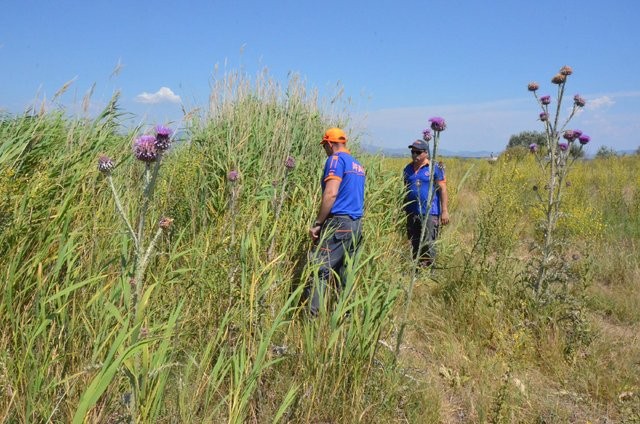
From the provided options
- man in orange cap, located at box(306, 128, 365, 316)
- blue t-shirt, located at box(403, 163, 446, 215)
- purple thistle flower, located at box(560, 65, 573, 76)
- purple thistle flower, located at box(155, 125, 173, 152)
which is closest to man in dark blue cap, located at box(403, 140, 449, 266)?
blue t-shirt, located at box(403, 163, 446, 215)

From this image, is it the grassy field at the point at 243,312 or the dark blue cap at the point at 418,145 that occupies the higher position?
the dark blue cap at the point at 418,145

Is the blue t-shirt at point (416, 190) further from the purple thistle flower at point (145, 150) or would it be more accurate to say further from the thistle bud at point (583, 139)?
the purple thistle flower at point (145, 150)

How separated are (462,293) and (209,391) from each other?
248 centimetres

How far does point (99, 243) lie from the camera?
2447 millimetres

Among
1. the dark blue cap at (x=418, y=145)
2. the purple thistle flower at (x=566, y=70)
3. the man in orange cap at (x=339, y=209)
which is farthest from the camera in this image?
the dark blue cap at (x=418, y=145)

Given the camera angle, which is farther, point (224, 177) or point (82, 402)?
point (224, 177)

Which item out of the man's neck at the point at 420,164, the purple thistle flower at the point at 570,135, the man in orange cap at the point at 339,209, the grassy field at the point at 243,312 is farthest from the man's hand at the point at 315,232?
the purple thistle flower at the point at 570,135

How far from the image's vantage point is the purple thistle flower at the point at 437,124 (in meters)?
2.04

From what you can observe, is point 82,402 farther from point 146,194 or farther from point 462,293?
point 462,293

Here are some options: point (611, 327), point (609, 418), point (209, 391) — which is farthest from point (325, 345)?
point (611, 327)

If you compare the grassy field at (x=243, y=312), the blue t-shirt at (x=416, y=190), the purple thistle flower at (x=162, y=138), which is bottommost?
the grassy field at (x=243, y=312)

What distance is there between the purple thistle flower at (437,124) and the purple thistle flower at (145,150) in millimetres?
1305

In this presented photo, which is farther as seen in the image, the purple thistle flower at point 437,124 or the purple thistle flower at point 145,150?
the purple thistle flower at point 437,124

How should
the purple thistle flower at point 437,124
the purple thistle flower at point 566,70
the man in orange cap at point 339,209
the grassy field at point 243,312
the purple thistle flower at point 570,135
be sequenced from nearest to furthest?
the grassy field at point 243,312 < the purple thistle flower at point 437,124 < the purple thistle flower at point 566,70 < the purple thistle flower at point 570,135 < the man in orange cap at point 339,209
